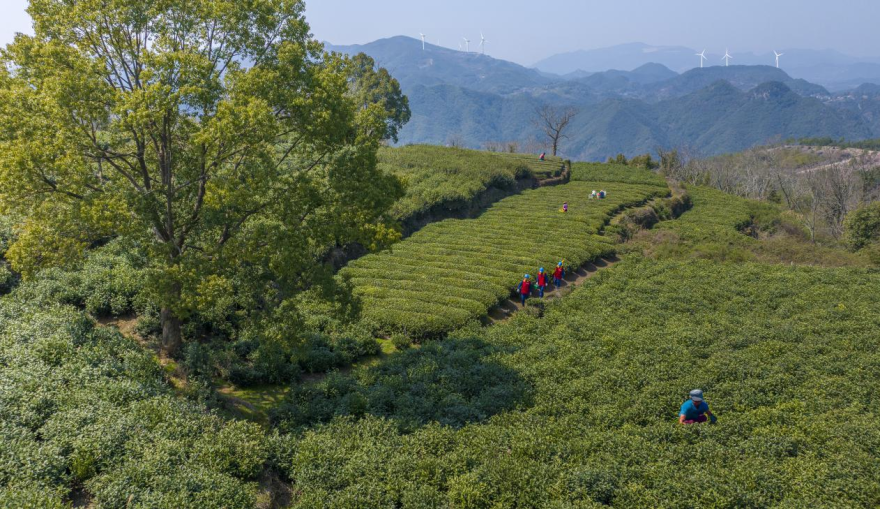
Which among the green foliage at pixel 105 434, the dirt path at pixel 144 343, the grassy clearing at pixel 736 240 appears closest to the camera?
the green foliage at pixel 105 434

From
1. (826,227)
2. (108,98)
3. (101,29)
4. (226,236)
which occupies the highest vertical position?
(101,29)

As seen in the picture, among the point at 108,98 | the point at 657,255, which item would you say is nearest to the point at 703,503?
the point at 108,98

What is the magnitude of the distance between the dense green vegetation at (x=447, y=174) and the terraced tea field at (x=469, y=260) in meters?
2.89

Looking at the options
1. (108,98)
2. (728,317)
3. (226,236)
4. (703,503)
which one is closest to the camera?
(703,503)

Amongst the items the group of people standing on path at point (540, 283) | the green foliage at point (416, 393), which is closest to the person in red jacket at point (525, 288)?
the group of people standing on path at point (540, 283)

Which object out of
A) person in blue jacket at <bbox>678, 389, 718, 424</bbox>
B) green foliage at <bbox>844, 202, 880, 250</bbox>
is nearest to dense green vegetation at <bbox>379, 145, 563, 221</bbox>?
person in blue jacket at <bbox>678, 389, 718, 424</bbox>

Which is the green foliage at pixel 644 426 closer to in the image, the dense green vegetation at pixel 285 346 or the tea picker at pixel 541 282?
the dense green vegetation at pixel 285 346

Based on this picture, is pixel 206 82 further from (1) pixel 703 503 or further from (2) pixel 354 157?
(1) pixel 703 503

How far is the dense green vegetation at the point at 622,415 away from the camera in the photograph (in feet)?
37.7

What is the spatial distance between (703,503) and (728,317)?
17175mm

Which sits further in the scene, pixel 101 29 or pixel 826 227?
pixel 826 227

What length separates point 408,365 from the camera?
2016 centimetres

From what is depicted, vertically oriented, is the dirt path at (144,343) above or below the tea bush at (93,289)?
below

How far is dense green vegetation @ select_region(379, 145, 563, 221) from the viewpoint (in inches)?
1841
